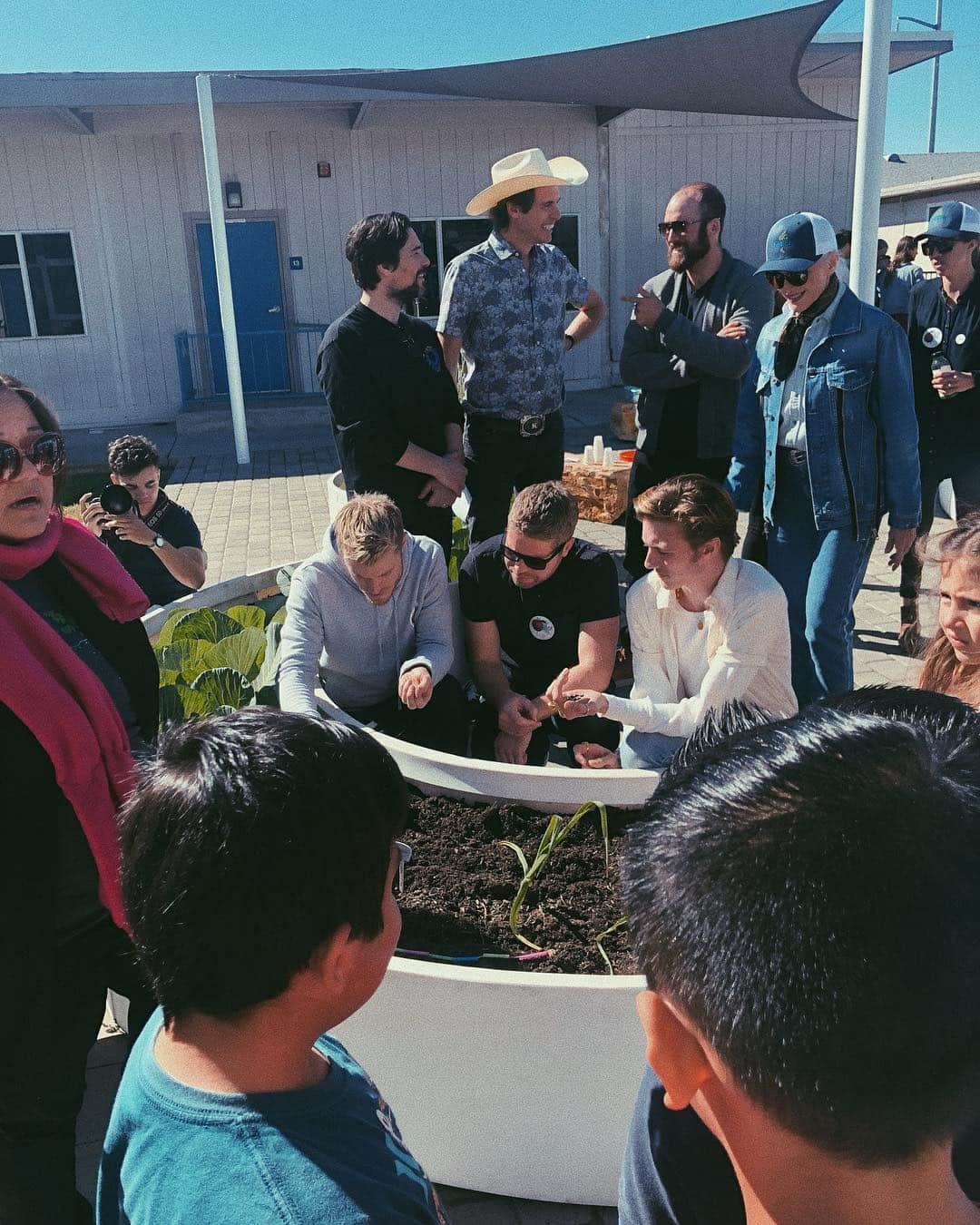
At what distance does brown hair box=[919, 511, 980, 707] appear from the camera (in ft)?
6.48

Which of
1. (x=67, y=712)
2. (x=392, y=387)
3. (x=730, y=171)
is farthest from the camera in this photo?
(x=730, y=171)

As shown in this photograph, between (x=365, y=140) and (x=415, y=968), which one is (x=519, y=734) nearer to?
(x=415, y=968)

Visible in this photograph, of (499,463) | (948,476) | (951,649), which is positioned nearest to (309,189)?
(499,463)

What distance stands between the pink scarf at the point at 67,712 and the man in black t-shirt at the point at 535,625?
4.59 ft

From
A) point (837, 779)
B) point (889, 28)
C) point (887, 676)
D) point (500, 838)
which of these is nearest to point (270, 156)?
point (889, 28)

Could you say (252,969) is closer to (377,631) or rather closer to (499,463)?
(377,631)

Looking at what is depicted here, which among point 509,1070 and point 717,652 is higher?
point 717,652

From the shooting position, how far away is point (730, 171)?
1234 cm

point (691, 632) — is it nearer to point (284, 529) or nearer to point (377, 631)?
point (377, 631)

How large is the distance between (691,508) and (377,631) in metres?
0.96

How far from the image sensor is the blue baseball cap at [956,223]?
3.73 metres

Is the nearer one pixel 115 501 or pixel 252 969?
pixel 252 969

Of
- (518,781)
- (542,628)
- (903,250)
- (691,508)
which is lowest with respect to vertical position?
(518,781)

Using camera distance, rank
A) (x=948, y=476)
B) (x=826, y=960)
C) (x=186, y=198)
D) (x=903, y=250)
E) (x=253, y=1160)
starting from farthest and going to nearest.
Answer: (x=186, y=198) → (x=903, y=250) → (x=948, y=476) → (x=253, y=1160) → (x=826, y=960)
